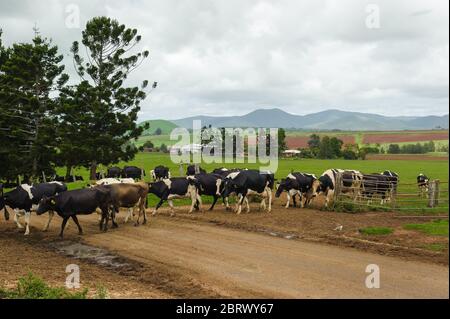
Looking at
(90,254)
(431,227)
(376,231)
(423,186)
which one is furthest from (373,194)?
(90,254)

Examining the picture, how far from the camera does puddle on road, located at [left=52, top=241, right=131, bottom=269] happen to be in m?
12.6

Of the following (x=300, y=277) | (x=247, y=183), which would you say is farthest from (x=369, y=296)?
(x=247, y=183)

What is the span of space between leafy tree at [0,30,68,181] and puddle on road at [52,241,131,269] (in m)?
20.9

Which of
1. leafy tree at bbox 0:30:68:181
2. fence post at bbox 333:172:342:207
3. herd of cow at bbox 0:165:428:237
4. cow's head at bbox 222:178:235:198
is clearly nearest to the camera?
herd of cow at bbox 0:165:428:237

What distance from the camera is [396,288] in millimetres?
9492

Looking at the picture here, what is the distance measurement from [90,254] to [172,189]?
24.3 feet

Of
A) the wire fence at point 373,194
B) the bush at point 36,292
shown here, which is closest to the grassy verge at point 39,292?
the bush at point 36,292

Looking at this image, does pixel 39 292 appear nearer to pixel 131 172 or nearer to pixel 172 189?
pixel 172 189

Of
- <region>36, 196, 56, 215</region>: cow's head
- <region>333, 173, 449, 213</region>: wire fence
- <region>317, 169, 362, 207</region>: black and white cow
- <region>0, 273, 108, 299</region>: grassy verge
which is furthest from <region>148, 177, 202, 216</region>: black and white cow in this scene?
<region>0, 273, 108, 299</region>: grassy verge

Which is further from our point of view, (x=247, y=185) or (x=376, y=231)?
(x=247, y=185)

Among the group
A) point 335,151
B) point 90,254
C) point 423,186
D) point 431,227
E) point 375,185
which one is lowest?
point 90,254

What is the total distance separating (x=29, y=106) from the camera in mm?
33906

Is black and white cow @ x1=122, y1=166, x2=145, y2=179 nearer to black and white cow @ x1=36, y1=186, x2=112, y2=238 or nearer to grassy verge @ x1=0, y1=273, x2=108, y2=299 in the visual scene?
black and white cow @ x1=36, y1=186, x2=112, y2=238
